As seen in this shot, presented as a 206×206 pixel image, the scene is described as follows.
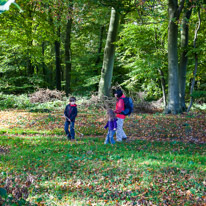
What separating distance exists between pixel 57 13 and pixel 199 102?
17.8 meters

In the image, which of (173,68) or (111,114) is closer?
(111,114)

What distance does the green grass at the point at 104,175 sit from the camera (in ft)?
14.4

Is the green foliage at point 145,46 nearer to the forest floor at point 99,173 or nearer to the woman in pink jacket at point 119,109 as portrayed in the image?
the forest floor at point 99,173

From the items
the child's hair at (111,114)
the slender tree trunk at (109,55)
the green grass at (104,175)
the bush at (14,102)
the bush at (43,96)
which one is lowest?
the green grass at (104,175)

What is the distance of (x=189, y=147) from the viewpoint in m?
8.55

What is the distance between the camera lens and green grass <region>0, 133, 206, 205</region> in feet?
14.4

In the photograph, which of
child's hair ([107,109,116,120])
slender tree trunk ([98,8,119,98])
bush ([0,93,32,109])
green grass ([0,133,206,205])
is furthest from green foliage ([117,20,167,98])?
green grass ([0,133,206,205])

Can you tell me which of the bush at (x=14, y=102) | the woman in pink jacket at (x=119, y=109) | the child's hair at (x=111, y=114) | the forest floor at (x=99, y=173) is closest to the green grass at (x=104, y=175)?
the forest floor at (x=99, y=173)

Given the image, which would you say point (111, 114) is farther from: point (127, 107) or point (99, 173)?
point (99, 173)

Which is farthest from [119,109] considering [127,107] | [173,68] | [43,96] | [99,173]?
[43,96]

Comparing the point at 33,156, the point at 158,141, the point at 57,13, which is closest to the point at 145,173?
the point at 33,156

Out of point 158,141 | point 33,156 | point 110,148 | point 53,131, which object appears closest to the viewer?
point 33,156

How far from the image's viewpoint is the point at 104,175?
5336 millimetres

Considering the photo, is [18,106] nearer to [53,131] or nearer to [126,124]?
[53,131]
